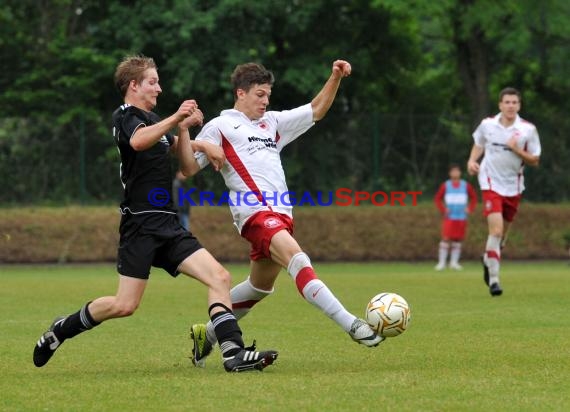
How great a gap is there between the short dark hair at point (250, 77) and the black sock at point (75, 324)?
1.98 metres

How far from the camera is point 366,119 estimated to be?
3047 centimetres

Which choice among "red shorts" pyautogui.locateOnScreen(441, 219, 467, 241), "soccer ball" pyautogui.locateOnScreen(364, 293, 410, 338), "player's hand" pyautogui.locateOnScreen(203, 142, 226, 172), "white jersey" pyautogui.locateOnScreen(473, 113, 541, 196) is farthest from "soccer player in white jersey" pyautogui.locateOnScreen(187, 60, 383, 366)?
"red shorts" pyautogui.locateOnScreen(441, 219, 467, 241)

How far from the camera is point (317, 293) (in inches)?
342

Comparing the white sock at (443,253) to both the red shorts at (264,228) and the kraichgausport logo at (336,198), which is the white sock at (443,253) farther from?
the red shorts at (264,228)

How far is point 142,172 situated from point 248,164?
89 centimetres

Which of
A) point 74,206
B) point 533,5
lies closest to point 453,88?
point 533,5

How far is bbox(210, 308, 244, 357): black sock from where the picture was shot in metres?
8.41

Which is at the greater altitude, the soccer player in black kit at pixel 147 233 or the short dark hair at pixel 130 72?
the short dark hair at pixel 130 72

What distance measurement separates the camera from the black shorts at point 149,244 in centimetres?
853

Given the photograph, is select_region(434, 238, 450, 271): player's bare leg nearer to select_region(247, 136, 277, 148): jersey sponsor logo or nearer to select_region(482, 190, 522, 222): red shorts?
select_region(482, 190, 522, 222): red shorts

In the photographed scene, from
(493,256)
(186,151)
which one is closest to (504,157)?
(493,256)

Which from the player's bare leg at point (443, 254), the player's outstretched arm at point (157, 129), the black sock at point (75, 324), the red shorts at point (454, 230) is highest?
the player's outstretched arm at point (157, 129)

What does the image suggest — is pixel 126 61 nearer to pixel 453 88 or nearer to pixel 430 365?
pixel 430 365

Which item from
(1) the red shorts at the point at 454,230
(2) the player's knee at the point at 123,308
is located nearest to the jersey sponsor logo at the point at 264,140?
(2) the player's knee at the point at 123,308
